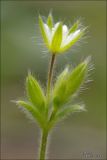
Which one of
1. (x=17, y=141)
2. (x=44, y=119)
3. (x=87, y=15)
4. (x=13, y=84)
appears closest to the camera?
(x=44, y=119)

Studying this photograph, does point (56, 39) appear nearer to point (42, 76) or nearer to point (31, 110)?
point (31, 110)

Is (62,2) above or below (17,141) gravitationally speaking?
above

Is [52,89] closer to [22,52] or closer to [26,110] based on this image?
[26,110]

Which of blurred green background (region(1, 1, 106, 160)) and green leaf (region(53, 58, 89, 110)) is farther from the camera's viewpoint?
blurred green background (region(1, 1, 106, 160))

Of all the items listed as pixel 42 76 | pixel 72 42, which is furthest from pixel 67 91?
pixel 42 76

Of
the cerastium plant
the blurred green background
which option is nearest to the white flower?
the cerastium plant

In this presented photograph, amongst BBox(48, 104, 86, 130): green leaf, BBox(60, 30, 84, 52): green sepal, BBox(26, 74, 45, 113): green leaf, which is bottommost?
BBox(48, 104, 86, 130): green leaf

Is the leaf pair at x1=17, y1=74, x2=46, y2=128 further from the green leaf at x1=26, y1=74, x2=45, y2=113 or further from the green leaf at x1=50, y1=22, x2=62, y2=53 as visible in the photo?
the green leaf at x1=50, y1=22, x2=62, y2=53

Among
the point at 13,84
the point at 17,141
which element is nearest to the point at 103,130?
the point at 17,141
